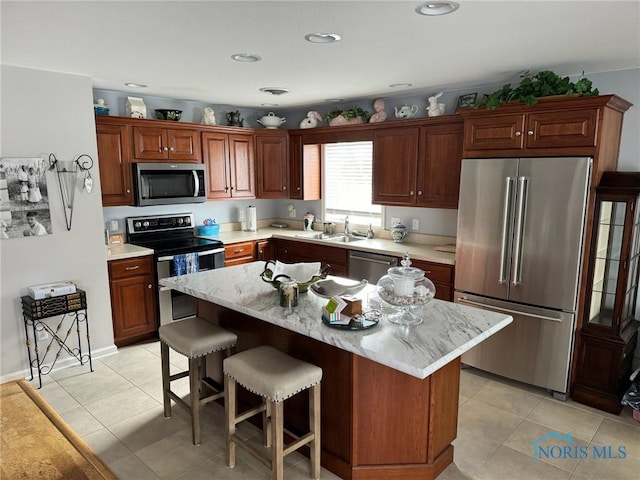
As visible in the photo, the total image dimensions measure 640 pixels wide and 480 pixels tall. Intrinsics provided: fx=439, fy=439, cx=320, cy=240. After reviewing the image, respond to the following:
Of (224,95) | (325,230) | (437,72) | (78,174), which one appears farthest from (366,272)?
(78,174)

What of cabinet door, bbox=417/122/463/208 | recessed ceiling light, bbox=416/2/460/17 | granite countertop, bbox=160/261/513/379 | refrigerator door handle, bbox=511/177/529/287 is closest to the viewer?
granite countertop, bbox=160/261/513/379

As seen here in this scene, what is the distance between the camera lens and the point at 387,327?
2184 millimetres

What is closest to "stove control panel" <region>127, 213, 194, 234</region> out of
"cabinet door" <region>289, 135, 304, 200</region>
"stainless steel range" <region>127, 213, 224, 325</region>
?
"stainless steel range" <region>127, 213, 224, 325</region>

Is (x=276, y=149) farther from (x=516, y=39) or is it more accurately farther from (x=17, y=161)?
(x=516, y=39)

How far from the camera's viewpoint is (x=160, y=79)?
374cm

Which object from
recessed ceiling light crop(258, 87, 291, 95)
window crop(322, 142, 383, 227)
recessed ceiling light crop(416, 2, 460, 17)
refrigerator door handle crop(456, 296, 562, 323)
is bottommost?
refrigerator door handle crop(456, 296, 562, 323)

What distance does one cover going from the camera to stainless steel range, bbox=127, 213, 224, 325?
171 inches

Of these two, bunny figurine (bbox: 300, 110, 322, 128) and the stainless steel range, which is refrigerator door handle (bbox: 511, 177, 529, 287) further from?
the stainless steel range

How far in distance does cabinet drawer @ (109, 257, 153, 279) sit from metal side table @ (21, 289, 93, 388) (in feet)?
1.30

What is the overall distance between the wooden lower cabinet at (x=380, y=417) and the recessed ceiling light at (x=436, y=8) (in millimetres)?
1733

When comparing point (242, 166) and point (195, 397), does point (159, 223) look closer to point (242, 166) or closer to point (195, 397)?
point (242, 166)

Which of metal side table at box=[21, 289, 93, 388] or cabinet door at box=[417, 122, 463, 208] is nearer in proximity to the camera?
metal side table at box=[21, 289, 93, 388]

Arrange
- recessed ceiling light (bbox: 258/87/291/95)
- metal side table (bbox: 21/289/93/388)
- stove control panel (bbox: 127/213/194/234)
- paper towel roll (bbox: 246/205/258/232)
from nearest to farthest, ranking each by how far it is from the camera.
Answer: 1. metal side table (bbox: 21/289/93/388)
2. recessed ceiling light (bbox: 258/87/291/95)
3. stove control panel (bbox: 127/213/194/234)
4. paper towel roll (bbox: 246/205/258/232)

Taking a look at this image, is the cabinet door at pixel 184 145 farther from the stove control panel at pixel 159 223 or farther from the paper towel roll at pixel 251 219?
the paper towel roll at pixel 251 219
